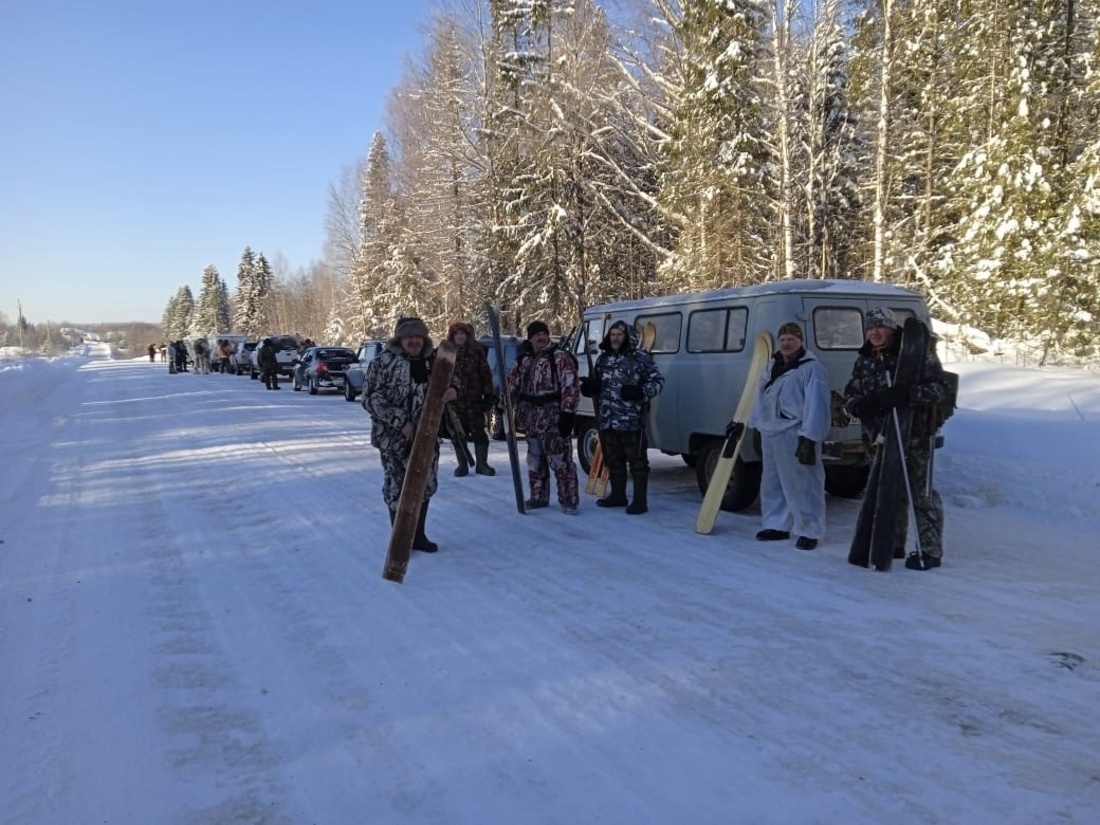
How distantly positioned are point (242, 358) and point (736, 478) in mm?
37573

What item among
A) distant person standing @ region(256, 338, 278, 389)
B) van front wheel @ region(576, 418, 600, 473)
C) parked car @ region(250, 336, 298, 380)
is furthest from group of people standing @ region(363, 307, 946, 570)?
parked car @ region(250, 336, 298, 380)

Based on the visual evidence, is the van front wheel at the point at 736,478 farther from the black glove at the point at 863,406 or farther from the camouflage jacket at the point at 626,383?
the black glove at the point at 863,406

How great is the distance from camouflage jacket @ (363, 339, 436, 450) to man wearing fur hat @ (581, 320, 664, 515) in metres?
2.22

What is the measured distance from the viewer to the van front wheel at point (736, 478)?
25.4 feet

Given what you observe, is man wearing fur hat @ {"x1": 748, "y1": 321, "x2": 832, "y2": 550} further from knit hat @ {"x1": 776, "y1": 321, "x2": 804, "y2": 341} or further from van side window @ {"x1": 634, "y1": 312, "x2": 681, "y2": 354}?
van side window @ {"x1": 634, "y1": 312, "x2": 681, "y2": 354}

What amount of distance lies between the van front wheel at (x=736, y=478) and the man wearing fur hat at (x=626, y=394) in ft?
2.30

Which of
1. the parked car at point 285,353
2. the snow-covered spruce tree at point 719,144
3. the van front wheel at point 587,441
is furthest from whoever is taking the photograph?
the parked car at point 285,353

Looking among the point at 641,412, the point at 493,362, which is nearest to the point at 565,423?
the point at 641,412

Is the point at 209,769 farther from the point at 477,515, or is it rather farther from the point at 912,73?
the point at 912,73

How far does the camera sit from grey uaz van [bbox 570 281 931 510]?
7359 millimetres

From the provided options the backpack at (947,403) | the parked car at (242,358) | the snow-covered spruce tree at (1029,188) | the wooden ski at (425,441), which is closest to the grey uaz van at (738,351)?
the backpack at (947,403)

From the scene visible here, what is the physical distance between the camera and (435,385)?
5883 mm

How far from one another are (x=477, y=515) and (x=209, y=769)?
4.75m

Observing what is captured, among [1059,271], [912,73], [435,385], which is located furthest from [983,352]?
[435,385]
